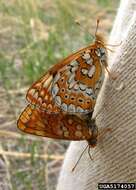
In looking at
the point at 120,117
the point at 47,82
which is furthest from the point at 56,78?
the point at 120,117

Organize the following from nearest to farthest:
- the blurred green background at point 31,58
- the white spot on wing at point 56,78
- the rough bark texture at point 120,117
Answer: the rough bark texture at point 120,117 → the white spot on wing at point 56,78 → the blurred green background at point 31,58

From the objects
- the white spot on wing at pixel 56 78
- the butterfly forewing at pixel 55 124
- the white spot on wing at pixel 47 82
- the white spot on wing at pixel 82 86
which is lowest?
the butterfly forewing at pixel 55 124

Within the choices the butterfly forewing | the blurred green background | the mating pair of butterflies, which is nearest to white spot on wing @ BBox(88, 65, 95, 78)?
the mating pair of butterflies

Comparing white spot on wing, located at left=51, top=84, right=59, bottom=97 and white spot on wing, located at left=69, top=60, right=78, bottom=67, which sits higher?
white spot on wing, located at left=69, top=60, right=78, bottom=67

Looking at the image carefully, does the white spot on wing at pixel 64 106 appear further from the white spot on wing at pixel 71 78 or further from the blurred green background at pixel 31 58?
the blurred green background at pixel 31 58

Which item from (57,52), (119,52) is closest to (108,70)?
(119,52)

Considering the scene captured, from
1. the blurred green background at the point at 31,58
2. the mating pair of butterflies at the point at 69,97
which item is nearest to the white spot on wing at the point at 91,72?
the mating pair of butterflies at the point at 69,97

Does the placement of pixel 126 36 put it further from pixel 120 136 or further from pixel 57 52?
pixel 57 52

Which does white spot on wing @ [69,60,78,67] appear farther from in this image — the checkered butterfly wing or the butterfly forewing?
the butterfly forewing
